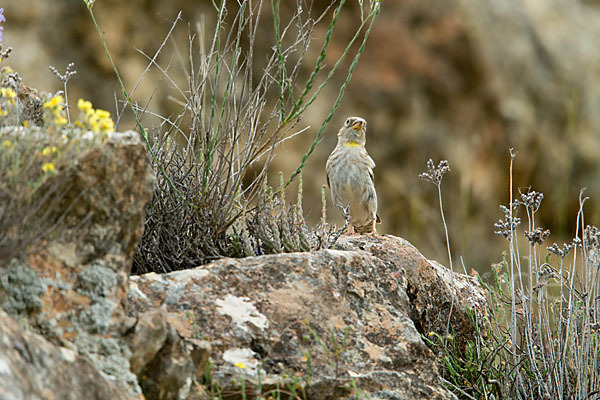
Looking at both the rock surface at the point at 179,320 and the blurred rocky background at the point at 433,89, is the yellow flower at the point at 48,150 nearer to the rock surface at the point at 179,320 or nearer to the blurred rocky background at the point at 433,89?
the rock surface at the point at 179,320

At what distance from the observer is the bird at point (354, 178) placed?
220 inches

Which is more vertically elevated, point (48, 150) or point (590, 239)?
point (590, 239)

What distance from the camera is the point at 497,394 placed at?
138 inches

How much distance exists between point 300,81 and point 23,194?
8227 millimetres

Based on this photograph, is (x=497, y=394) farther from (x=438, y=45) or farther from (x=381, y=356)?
(x=438, y=45)

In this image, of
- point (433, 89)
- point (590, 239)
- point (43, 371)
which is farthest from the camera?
point (433, 89)

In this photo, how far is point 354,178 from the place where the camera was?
5594 mm

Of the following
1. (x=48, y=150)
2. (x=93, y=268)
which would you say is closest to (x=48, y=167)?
(x=48, y=150)

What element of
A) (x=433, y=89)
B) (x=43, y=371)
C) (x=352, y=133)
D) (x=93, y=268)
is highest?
(x=433, y=89)

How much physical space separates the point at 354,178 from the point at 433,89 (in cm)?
559

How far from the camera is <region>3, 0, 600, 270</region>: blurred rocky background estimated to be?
980 centimetres

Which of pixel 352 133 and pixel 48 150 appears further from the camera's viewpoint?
pixel 352 133

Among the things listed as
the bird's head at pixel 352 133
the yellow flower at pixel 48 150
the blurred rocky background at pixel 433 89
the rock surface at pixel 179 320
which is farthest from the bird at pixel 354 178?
the blurred rocky background at pixel 433 89

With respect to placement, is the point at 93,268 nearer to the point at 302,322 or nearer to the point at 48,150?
the point at 48,150
